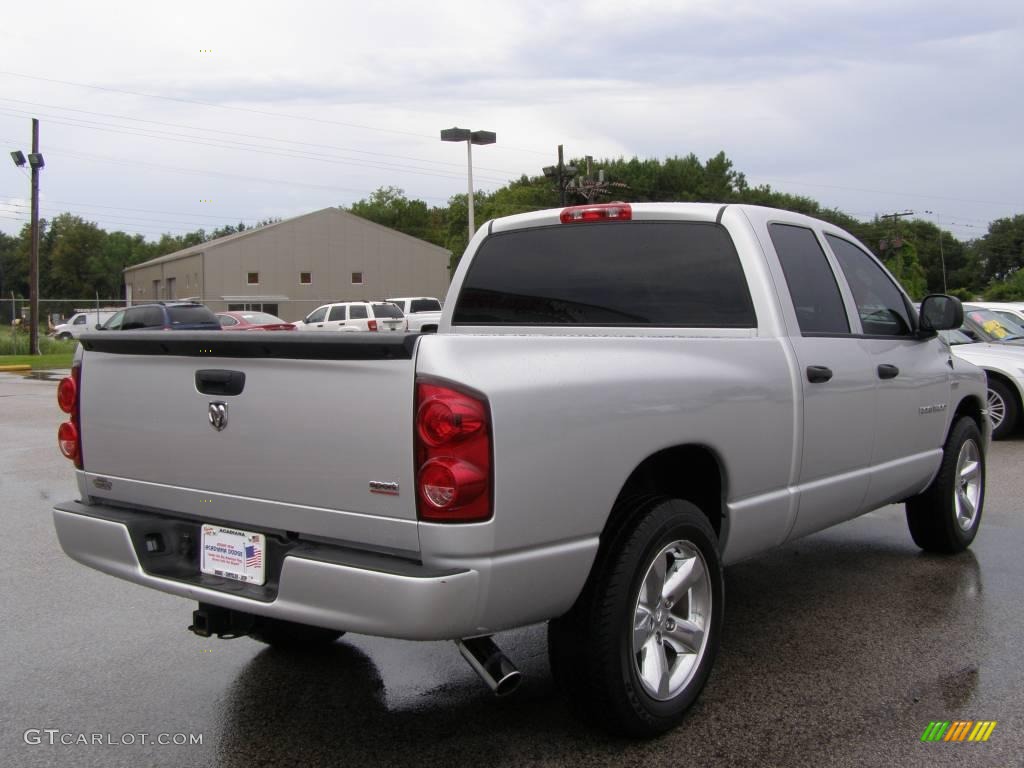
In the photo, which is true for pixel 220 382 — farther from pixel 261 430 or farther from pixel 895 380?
pixel 895 380

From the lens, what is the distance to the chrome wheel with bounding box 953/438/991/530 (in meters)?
6.09

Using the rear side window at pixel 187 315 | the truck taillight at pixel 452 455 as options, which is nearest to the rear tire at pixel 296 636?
the truck taillight at pixel 452 455

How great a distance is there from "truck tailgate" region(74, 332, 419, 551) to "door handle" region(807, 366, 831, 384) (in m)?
2.11

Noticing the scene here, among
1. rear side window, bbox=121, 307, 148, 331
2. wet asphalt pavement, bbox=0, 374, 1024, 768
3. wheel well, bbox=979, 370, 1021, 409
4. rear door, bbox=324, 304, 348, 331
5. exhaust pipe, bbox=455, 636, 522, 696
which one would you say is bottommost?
wet asphalt pavement, bbox=0, 374, 1024, 768

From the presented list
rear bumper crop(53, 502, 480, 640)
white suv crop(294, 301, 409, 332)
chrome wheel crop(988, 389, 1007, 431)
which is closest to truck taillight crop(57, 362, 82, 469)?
rear bumper crop(53, 502, 480, 640)

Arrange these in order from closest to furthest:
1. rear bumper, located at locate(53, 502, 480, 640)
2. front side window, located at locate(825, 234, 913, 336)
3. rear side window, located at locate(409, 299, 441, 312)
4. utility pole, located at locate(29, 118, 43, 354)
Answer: rear bumper, located at locate(53, 502, 480, 640) → front side window, located at locate(825, 234, 913, 336) → utility pole, located at locate(29, 118, 43, 354) → rear side window, located at locate(409, 299, 441, 312)

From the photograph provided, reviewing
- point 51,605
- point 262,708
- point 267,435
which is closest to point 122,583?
point 51,605

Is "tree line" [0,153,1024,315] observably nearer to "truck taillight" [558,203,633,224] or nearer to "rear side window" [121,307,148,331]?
"rear side window" [121,307,148,331]

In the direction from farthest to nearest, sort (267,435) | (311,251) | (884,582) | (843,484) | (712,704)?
(311,251), (884,582), (843,484), (712,704), (267,435)

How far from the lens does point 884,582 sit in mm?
5648

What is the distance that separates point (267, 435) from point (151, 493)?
68cm

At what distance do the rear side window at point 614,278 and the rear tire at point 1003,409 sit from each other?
8.39 meters

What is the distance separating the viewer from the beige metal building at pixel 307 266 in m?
59.9

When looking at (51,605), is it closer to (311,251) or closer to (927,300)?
(927,300)
